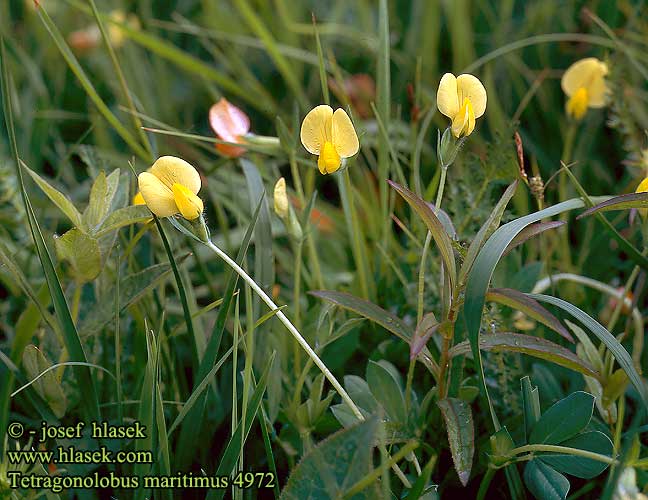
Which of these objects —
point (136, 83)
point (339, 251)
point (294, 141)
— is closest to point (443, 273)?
point (294, 141)

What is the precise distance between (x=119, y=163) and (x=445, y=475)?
794 millimetres

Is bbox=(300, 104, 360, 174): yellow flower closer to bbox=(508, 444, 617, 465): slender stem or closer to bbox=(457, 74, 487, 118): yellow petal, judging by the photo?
bbox=(457, 74, 487, 118): yellow petal

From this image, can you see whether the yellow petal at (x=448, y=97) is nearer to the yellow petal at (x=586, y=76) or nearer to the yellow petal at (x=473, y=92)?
the yellow petal at (x=473, y=92)

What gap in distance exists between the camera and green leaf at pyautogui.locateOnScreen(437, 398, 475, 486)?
66cm

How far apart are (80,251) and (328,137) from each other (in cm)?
30

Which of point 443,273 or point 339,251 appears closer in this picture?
point 443,273

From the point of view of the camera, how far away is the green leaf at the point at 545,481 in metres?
0.68

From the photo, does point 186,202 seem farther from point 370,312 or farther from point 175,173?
point 370,312

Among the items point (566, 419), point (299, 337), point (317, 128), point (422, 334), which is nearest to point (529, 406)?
point (566, 419)

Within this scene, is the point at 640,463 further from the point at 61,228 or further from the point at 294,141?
the point at 61,228

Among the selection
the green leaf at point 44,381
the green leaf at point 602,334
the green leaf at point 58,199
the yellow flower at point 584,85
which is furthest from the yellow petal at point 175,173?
the yellow flower at point 584,85

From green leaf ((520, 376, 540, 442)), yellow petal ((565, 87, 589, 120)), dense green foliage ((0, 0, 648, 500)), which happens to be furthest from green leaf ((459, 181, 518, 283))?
yellow petal ((565, 87, 589, 120))

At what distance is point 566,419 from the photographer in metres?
0.69

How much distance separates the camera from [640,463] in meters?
0.64
